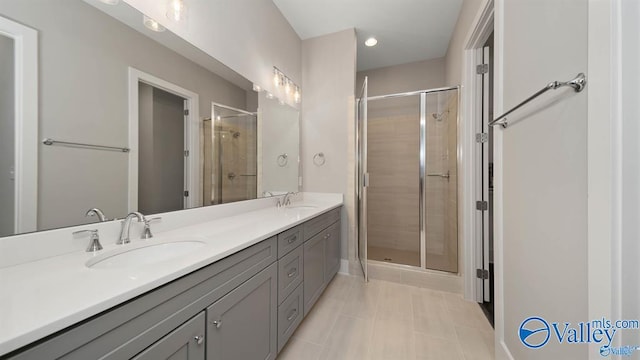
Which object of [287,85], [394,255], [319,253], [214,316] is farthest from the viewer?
[394,255]

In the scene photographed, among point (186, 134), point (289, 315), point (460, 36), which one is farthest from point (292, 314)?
point (460, 36)

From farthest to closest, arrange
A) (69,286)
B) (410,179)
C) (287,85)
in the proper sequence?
(410,179)
(287,85)
(69,286)

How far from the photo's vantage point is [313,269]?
171 cm

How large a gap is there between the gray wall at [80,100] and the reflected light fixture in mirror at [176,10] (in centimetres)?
24

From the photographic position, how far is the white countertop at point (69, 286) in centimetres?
43

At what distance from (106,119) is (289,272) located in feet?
3.92

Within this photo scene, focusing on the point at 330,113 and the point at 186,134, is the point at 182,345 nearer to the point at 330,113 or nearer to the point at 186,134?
the point at 186,134

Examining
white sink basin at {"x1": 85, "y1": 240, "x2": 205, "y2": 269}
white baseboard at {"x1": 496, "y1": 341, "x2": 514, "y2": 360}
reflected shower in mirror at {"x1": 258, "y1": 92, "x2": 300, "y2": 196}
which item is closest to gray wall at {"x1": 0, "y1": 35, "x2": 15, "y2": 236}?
white sink basin at {"x1": 85, "y1": 240, "x2": 205, "y2": 269}

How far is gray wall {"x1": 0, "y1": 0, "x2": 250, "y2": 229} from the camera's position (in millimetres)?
814

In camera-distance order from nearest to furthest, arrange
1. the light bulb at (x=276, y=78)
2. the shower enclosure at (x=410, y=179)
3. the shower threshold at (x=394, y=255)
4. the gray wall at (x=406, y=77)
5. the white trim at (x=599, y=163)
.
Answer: the white trim at (x=599, y=163)
the light bulb at (x=276, y=78)
the shower enclosure at (x=410, y=179)
the shower threshold at (x=394, y=255)
the gray wall at (x=406, y=77)

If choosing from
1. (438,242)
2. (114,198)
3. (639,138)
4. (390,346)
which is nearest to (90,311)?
(114,198)

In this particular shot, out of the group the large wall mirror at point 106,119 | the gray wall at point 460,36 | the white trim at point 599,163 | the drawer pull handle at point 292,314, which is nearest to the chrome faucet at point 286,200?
the large wall mirror at point 106,119

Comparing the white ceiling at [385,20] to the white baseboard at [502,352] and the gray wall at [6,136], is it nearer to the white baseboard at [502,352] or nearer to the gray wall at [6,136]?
the gray wall at [6,136]

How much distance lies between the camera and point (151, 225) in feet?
3.70
